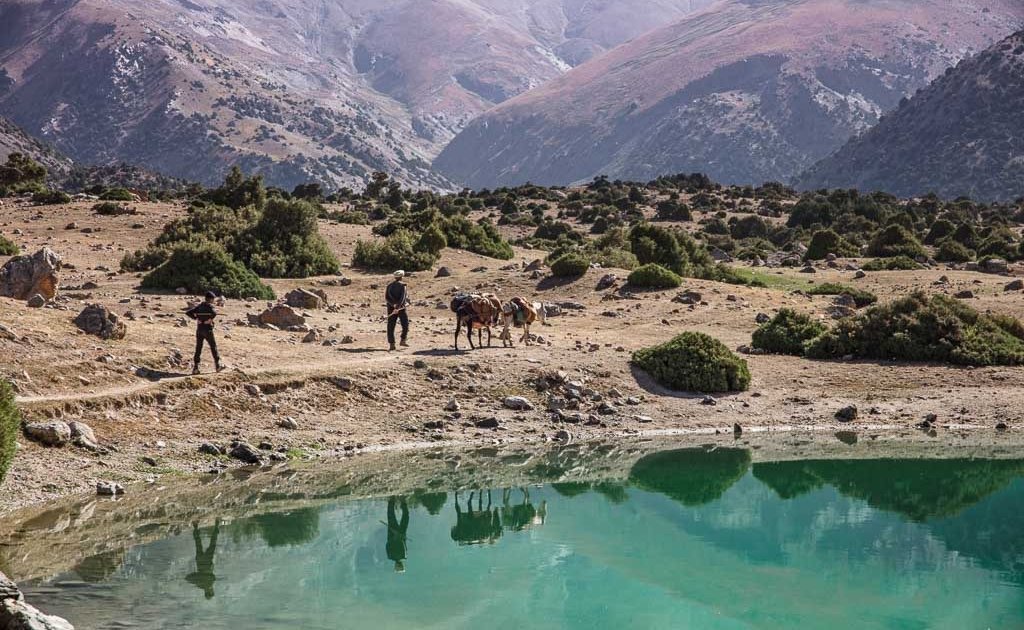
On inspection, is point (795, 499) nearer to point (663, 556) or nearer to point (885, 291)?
point (663, 556)

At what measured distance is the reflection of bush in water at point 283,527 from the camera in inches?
537

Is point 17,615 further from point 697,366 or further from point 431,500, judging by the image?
point 697,366

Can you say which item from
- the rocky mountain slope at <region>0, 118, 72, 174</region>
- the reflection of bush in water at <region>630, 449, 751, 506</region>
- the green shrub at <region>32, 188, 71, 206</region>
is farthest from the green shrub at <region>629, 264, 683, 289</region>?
the rocky mountain slope at <region>0, 118, 72, 174</region>

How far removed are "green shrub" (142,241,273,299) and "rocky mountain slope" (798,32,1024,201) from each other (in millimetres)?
95005

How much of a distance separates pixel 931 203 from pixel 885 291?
42599 millimetres

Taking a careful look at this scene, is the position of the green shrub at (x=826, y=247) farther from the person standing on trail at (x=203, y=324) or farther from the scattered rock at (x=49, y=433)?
the scattered rock at (x=49, y=433)

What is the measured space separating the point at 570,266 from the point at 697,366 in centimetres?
991

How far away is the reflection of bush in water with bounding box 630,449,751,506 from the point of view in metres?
16.7

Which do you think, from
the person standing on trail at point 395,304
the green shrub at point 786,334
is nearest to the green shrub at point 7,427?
the person standing on trail at point 395,304

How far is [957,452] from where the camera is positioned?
18.6 m

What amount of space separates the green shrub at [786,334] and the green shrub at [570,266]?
7185 millimetres

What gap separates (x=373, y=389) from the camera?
20.0 m

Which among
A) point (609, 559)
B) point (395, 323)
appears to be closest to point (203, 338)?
point (395, 323)

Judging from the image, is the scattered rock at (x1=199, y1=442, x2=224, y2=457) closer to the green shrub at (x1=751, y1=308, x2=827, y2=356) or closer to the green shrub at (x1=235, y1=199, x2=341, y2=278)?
the green shrub at (x1=751, y1=308, x2=827, y2=356)
